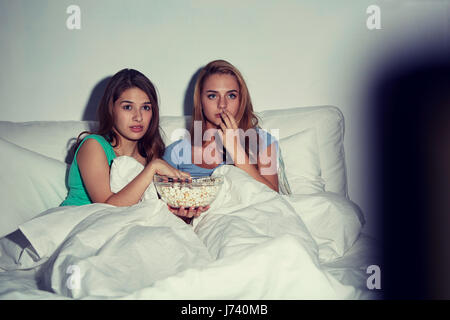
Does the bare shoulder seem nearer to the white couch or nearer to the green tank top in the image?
the green tank top

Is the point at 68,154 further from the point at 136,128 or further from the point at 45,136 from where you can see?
the point at 136,128

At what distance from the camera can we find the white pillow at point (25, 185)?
4.16 feet

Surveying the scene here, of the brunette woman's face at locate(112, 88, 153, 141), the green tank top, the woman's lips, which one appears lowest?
the green tank top

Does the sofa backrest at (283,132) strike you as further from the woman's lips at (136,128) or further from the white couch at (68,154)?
the woman's lips at (136,128)

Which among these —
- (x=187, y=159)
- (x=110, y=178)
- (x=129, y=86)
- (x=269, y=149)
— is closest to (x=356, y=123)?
(x=269, y=149)

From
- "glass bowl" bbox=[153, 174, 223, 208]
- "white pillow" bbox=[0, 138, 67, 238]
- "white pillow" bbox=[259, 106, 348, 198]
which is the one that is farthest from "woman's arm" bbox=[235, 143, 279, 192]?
"white pillow" bbox=[0, 138, 67, 238]

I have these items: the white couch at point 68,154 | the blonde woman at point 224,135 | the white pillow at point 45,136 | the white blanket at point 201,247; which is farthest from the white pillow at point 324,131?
the white pillow at point 45,136

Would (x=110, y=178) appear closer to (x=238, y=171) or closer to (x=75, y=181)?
(x=75, y=181)

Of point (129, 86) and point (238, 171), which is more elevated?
point (129, 86)

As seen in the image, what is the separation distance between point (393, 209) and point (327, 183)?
1.09 ft

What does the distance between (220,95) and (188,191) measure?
1.92ft

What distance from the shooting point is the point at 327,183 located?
1.69m

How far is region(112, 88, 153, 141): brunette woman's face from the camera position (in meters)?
1.50

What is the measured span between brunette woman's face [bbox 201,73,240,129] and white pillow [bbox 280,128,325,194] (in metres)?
0.26
